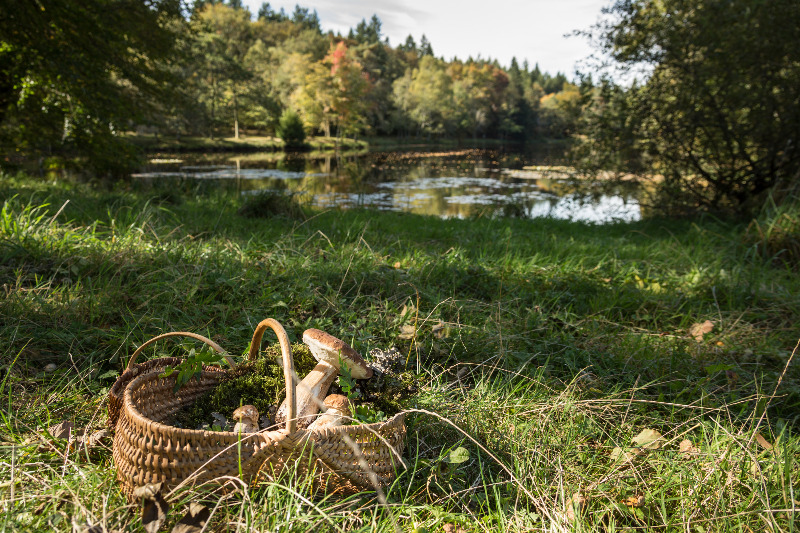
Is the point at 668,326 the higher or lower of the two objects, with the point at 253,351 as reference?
lower

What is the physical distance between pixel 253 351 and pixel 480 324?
1598mm

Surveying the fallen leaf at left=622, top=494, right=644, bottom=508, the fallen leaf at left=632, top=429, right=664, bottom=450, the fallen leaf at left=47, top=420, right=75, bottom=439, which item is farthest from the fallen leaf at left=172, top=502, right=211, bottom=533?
the fallen leaf at left=632, top=429, right=664, bottom=450

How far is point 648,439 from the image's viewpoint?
6.11 feet

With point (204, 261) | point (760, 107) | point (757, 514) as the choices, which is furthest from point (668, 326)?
point (760, 107)

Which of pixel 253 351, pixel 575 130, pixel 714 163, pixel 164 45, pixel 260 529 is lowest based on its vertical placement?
pixel 260 529

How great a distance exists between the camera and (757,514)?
57.0 inches

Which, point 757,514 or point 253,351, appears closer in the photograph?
point 757,514

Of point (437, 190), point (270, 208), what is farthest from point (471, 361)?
point (437, 190)

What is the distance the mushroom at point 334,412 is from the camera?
1548mm

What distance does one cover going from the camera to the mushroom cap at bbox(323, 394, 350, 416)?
1.62 metres

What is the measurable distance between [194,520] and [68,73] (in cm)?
727

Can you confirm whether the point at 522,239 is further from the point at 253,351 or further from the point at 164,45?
the point at 164,45

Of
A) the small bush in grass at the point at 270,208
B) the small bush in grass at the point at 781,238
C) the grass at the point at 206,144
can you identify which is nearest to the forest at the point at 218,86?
the grass at the point at 206,144

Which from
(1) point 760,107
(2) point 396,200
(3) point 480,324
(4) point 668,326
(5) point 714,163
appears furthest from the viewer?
(2) point 396,200
